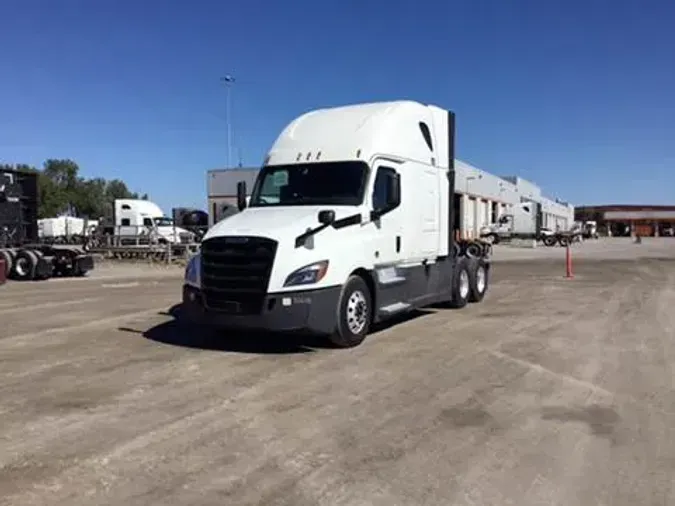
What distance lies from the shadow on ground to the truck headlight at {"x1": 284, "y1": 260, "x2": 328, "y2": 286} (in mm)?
994

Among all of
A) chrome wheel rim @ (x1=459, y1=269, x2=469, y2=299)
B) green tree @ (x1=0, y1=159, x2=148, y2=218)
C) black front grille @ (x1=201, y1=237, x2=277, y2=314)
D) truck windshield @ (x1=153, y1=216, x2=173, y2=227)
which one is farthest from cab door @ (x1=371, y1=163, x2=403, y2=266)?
green tree @ (x1=0, y1=159, x2=148, y2=218)

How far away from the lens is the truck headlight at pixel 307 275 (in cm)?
936

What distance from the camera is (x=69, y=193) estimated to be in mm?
117750

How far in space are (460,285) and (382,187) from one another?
437cm

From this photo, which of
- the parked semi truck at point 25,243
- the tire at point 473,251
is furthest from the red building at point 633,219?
the tire at point 473,251

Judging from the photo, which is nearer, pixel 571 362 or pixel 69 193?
pixel 571 362

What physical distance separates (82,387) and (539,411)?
474cm

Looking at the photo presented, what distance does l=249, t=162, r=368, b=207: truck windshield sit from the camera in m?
10.6

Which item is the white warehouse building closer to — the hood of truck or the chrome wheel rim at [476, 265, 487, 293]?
the chrome wheel rim at [476, 265, 487, 293]

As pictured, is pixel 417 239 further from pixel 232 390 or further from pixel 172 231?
pixel 172 231

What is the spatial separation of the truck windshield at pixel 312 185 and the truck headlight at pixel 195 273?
4.82 feet

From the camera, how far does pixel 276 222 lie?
32.3 feet

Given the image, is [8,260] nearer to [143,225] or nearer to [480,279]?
[480,279]

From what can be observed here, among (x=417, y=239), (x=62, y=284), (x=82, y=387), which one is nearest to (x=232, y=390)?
(x=82, y=387)
